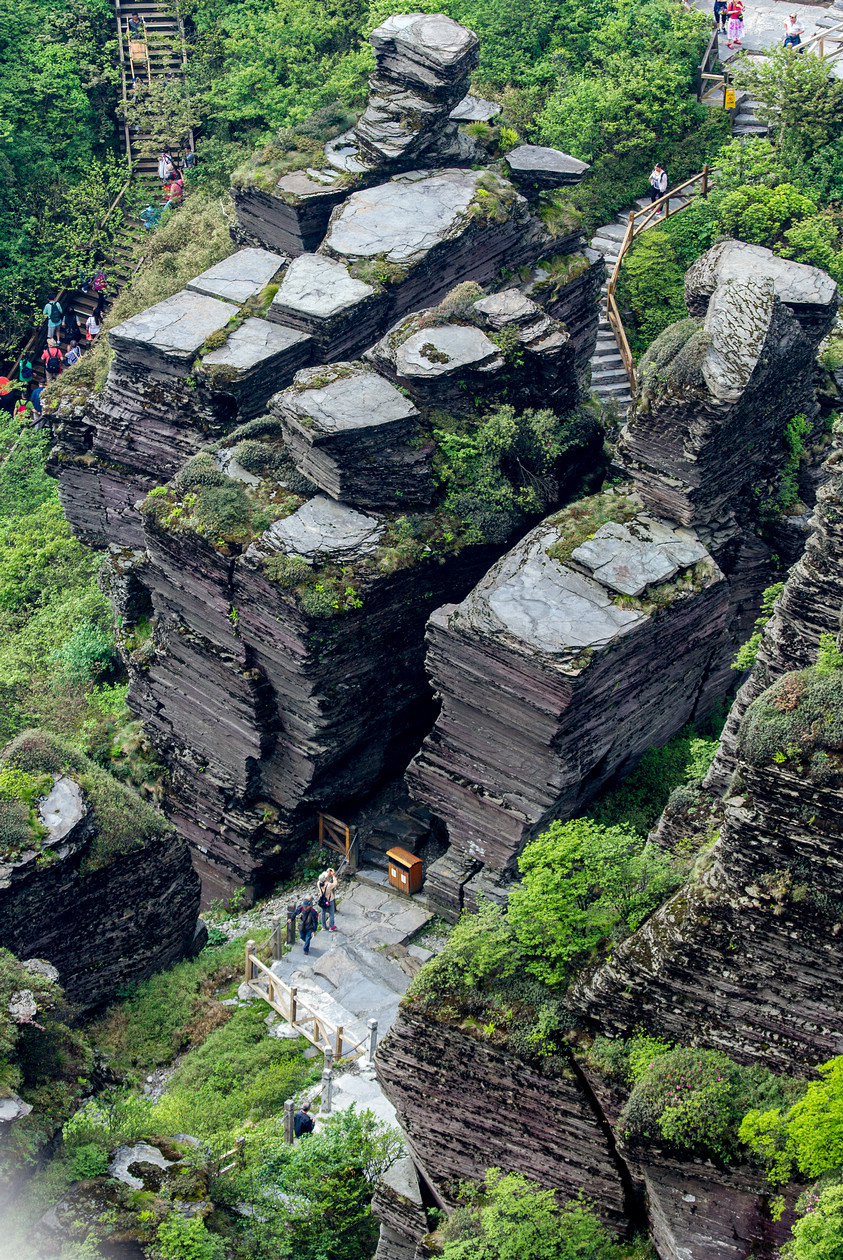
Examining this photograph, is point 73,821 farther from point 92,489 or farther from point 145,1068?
point 92,489

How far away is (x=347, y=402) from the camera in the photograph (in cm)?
2641

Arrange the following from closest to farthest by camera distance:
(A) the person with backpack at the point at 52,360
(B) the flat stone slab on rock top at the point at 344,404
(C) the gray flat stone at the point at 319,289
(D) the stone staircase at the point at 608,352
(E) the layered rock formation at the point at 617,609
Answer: (E) the layered rock formation at the point at 617,609
(B) the flat stone slab on rock top at the point at 344,404
(C) the gray flat stone at the point at 319,289
(D) the stone staircase at the point at 608,352
(A) the person with backpack at the point at 52,360

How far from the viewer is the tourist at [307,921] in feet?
Result: 85.0

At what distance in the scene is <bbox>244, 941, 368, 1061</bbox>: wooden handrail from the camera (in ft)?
76.9

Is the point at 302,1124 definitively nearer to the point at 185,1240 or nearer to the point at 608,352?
the point at 185,1240

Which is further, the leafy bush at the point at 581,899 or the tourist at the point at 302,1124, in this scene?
the tourist at the point at 302,1124

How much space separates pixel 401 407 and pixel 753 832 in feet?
46.1

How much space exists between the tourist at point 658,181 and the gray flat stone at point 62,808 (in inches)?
869

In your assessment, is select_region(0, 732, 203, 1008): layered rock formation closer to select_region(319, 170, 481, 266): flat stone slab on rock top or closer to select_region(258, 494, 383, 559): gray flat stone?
select_region(258, 494, 383, 559): gray flat stone

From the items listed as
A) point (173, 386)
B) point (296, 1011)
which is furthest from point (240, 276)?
point (296, 1011)

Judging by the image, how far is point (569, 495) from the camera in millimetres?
29562

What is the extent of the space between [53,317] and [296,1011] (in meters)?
25.8

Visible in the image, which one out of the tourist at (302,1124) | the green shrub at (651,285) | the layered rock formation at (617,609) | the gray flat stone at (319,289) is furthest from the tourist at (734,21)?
the tourist at (302,1124)

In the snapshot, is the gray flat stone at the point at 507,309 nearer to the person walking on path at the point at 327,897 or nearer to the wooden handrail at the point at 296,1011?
the person walking on path at the point at 327,897
